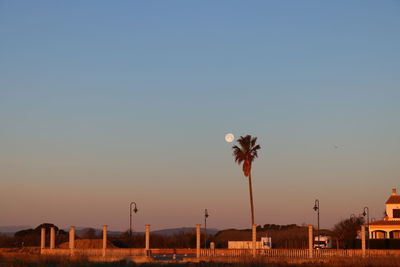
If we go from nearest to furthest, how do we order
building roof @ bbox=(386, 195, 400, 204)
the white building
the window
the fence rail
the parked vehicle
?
the fence rail → the white building → the parked vehicle → the window → building roof @ bbox=(386, 195, 400, 204)

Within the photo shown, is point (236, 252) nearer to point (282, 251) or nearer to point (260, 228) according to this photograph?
point (282, 251)

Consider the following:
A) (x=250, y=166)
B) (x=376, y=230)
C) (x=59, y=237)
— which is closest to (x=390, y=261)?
(x=376, y=230)

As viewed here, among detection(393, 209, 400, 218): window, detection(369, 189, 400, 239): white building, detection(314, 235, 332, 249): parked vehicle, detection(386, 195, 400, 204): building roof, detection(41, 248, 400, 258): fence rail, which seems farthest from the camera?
detection(386, 195, 400, 204): building roof

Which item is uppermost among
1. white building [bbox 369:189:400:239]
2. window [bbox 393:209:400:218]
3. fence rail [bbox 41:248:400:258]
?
window [bbox 393:209:400:218]

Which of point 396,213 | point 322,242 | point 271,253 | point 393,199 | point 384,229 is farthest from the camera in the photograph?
point 393,199

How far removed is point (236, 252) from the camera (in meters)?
49.2

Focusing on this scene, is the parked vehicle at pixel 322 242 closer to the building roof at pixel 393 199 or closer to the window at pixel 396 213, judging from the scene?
the window at pixel 396 213

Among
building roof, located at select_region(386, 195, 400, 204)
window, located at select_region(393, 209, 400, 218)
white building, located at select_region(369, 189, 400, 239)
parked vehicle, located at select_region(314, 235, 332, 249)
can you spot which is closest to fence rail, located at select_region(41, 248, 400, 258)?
white building, located at select_region(369, 189, 400, 239)

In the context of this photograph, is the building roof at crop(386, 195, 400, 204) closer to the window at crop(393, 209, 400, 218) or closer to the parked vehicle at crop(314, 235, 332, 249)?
the window at crop(393, 209, 400, 218)

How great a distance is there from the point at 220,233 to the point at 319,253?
52.1 metres

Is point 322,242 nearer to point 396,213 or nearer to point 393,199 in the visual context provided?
point 396,213

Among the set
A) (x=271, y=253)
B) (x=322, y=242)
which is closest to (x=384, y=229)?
(x=322, y=242)

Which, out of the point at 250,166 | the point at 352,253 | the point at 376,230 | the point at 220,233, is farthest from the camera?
the point at 220,233

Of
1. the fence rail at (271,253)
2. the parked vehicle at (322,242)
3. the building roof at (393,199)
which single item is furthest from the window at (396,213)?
the fence rail at (271,253)
